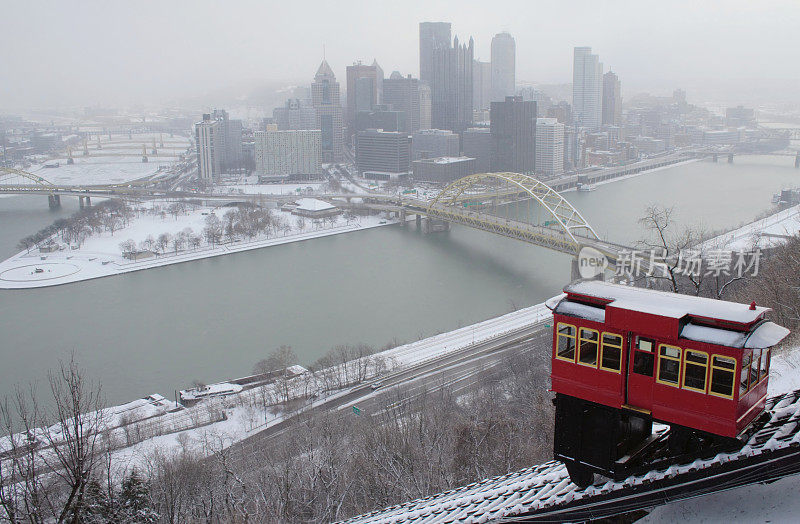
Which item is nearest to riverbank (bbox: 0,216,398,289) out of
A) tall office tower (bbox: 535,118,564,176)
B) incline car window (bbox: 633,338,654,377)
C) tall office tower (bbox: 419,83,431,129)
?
incline car window (bbox: 633,338,654,377)

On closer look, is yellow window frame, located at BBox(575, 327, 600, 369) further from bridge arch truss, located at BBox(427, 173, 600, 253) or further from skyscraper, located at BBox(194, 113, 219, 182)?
skyscraper, located at BBox(194, 113, 219, 182)

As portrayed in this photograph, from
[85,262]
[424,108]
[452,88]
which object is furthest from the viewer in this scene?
[452,88]

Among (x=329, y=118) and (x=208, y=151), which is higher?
(x=329, y=118)

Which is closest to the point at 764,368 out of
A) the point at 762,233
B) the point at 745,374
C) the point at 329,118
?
the point at 745,374

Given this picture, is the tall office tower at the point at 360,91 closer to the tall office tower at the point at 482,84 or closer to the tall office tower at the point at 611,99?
the tall office tower at the point at 482,84

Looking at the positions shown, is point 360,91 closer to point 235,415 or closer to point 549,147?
point 549,147

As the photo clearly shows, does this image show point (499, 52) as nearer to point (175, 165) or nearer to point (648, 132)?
point (648, 132)
